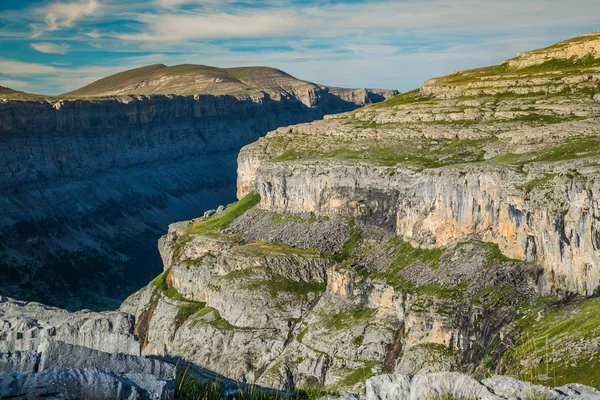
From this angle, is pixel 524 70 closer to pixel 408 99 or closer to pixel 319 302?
pixel 408 99

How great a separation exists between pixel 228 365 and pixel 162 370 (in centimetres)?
8554

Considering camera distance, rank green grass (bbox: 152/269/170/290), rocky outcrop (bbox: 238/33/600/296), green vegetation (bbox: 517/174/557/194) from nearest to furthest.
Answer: rocky outcrop (bbox: 238/33/600/296), green vegetation (bbox: 517/174/557/194), green grass (bbox: 152/269/170/290)

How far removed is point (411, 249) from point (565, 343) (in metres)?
41.4

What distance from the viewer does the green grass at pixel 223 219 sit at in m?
153

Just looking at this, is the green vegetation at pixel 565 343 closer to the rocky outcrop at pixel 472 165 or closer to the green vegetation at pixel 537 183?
the rocky outcrop at pixel 472 165

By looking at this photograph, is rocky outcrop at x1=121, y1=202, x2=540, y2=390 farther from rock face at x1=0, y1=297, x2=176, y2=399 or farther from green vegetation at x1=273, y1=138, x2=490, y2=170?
rock face at x1=0, y1=297, x2=176, y2=399

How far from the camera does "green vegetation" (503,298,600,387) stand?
208 feet

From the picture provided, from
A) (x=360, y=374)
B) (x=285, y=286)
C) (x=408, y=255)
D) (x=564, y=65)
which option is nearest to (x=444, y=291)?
(x=408, y=255)

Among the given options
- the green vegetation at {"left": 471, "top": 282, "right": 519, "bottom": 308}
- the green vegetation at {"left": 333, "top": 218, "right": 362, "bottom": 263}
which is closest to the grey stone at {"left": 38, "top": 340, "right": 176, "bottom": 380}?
the green vegetation at {"left": 471, "top": 282, "right": 519, "bottom": 308}

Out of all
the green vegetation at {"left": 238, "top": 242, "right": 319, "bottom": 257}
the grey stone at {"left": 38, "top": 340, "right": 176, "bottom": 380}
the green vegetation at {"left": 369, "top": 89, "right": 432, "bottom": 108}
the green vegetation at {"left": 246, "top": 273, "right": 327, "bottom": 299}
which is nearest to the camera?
the grey stone at {"left": 38, "top": 340, "right": 176, "bottom": 380}

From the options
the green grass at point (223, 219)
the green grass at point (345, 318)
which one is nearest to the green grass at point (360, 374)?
the green grass at point (345, 318)

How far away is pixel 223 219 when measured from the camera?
159m

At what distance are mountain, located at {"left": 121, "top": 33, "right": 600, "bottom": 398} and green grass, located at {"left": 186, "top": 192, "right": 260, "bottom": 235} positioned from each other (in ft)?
2.95

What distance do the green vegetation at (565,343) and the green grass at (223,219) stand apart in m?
78.1
